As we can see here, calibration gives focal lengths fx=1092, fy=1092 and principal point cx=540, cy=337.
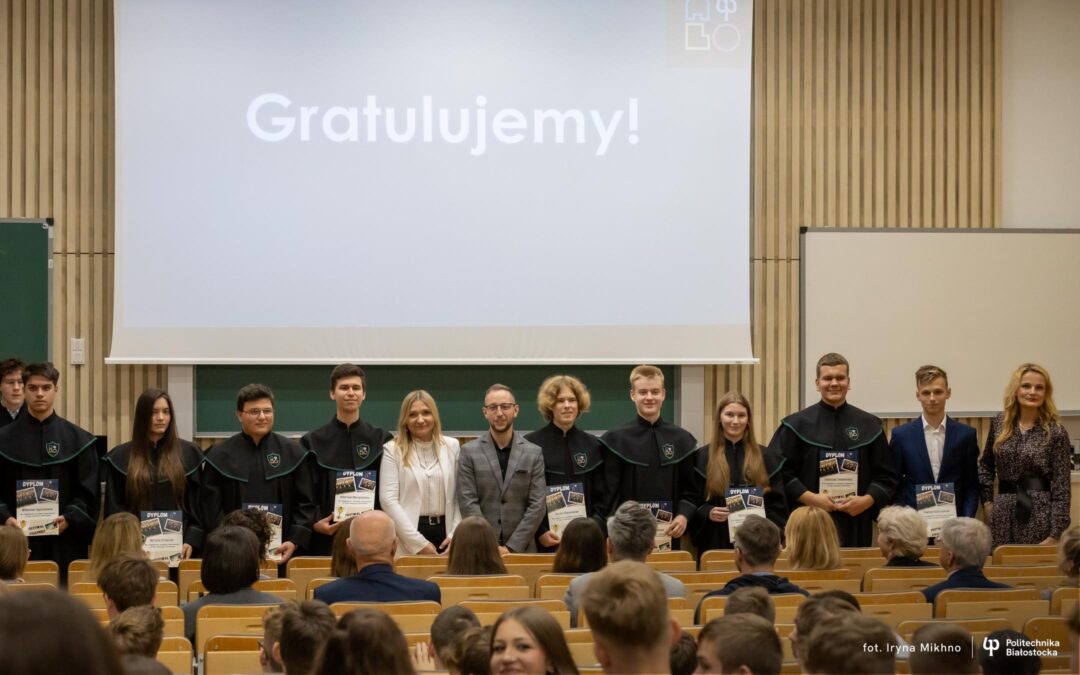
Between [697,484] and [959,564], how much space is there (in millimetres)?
2143

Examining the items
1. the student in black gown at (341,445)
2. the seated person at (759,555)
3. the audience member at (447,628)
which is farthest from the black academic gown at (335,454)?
the audience member at (447,628)

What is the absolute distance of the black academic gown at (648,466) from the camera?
637 centimetres

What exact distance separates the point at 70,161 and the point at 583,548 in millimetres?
5223

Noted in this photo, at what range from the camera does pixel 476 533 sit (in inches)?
180

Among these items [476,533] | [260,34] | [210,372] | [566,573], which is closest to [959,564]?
[566,573]

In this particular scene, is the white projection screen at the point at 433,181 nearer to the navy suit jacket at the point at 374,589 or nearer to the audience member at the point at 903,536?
the audience member at the point at 903,536

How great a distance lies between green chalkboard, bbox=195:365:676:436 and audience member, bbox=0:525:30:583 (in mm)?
3453

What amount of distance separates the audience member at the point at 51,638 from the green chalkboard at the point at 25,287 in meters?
7.09

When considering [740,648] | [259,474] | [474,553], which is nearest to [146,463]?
[259,474]

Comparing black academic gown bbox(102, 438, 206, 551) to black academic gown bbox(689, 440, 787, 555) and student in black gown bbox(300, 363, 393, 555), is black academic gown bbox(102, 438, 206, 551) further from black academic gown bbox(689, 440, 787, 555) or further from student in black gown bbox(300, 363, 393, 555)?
black academic gown bbox(689, 440, 787, 555)

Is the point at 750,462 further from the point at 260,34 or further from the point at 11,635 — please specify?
the point at 11,635

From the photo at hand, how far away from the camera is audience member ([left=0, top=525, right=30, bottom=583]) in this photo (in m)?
4.26

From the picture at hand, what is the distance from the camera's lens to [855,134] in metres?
8.41

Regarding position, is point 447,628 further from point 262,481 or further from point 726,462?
point 726,462
